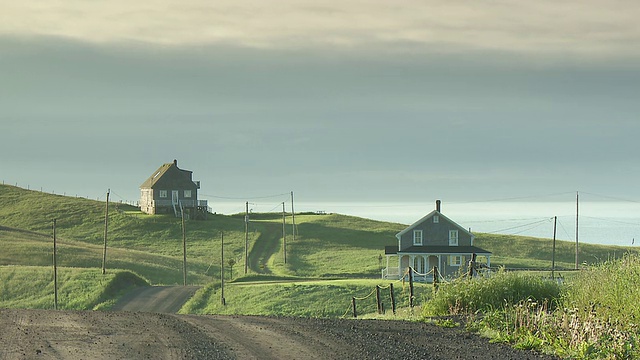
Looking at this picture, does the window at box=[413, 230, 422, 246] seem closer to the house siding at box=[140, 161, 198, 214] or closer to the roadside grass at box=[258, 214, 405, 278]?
the roadside grass at box=[258, 214, 405, 278]

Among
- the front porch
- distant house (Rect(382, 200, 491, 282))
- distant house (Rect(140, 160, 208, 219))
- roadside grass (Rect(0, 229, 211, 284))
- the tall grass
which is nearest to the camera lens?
the tall grass

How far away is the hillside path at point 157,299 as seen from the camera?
61.8m

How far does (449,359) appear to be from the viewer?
56.9 ft

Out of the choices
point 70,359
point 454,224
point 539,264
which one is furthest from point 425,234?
point 70,359

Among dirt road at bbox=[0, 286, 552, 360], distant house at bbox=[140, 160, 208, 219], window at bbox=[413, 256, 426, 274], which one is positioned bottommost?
window at bbox=[413, 256, 426, 274]

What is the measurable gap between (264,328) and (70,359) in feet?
20.4

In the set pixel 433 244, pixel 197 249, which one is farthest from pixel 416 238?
pixel 197 249

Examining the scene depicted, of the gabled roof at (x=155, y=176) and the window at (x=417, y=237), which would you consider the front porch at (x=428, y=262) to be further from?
the gabled roof at (x=155, y=176)

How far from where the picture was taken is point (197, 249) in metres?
114

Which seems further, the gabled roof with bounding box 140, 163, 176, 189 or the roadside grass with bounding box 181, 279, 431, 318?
the gabled roof with bounding box 140, 163, 176, 189

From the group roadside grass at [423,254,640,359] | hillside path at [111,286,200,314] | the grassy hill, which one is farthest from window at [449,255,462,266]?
roadside grass at [423,254,640,359]

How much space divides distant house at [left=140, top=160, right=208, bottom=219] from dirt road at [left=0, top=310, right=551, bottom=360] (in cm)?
11653

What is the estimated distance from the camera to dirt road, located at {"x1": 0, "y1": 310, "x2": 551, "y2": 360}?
18078 mm

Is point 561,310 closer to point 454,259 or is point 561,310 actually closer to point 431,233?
point 454,259
